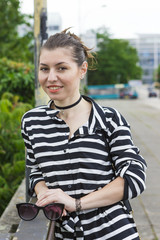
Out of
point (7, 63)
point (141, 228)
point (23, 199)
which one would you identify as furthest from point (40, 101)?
point (7, 63)

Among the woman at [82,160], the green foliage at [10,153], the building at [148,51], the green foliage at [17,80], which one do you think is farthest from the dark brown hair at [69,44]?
the building at [148,51]

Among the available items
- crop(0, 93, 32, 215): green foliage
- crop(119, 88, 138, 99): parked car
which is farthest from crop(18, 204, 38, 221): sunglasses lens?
crop(119, 88, 138, 99): parked car

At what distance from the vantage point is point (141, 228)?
3924mm

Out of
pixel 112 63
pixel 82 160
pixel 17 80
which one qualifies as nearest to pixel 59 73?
pixel 82 160

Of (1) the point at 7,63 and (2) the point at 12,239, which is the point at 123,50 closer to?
(1) the point at 7,63

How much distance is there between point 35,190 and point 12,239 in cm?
26

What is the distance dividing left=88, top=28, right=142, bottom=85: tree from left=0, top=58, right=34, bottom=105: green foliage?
61135 millimetres

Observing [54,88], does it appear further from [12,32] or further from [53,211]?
[12,32]

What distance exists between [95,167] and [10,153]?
14.8ft

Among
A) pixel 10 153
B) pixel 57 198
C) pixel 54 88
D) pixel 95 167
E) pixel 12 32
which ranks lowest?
pixel 10 153

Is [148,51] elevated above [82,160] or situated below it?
above

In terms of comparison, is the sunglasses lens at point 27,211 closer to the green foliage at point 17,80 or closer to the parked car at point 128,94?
the green foliage at point 17,80

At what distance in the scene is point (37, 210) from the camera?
168 centimetres

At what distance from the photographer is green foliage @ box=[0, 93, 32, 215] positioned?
5.15 meters
